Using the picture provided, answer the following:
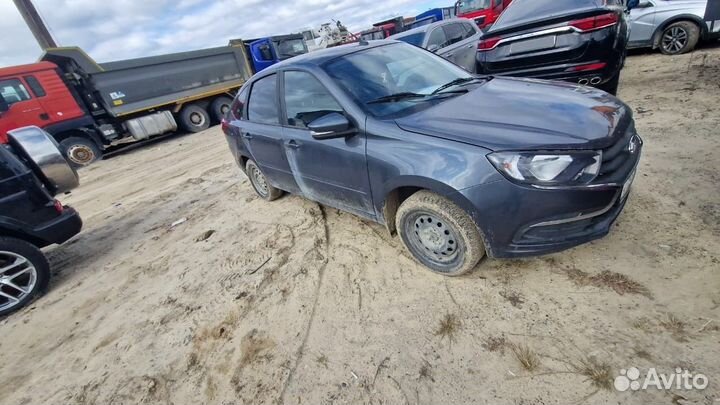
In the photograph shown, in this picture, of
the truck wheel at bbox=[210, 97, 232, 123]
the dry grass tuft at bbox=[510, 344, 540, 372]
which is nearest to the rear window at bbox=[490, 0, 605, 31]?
the dry grass tuft at bbox=[510, 344, 540, 372]

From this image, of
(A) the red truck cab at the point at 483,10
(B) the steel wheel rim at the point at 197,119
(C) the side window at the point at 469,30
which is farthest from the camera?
(A) the red truck cab at the point at 483,10

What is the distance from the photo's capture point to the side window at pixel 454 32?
22.0ft

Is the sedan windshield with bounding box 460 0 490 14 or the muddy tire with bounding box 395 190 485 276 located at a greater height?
the sedan windshield with bounding box 460 0 490 14

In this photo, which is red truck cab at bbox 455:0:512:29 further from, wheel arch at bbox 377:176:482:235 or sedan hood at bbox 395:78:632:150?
wheel arch at bbox 377:176:482:235

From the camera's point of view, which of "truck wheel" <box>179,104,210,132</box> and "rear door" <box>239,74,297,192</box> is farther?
"truck wheel" <box>179,104,210,132</box>

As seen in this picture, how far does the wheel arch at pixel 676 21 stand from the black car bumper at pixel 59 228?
1045 centimetres

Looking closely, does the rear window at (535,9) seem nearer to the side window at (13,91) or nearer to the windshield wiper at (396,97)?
the windshield wiper at (396,97)

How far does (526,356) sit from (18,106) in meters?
12.0

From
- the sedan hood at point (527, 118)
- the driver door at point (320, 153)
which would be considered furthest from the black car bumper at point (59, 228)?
the sedan hood at point (527, 118)

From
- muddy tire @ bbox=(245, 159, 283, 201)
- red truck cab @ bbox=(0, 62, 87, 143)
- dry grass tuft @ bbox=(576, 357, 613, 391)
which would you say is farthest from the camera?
red truck cab @ bbox=(0, 62, 87, 143)

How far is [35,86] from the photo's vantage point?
859 centimetres

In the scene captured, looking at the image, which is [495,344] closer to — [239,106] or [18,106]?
[239,106]

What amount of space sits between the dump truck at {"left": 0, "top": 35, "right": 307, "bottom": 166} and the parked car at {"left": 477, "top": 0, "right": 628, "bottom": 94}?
10.2 m

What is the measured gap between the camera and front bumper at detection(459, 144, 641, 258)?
1851 millimetres
